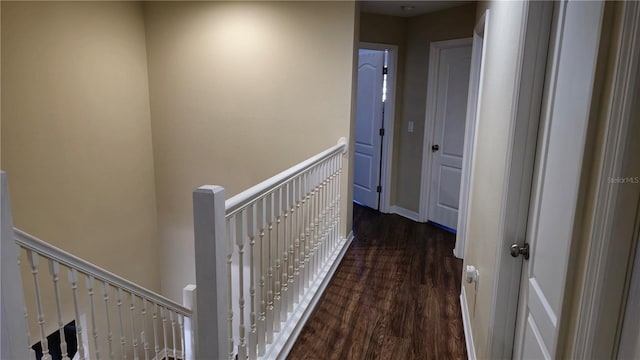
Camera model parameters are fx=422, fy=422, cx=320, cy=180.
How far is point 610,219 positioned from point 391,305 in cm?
235

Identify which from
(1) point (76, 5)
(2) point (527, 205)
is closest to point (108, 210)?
(1) point (76, 5)

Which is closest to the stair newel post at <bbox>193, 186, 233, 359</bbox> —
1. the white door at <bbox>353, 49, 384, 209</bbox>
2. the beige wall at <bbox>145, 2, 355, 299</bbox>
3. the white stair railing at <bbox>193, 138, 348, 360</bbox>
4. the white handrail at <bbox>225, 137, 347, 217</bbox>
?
the white stair railing at <bbox>193, 138, 348, 360</bbox>

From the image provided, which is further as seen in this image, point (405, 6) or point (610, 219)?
point (405, 6)

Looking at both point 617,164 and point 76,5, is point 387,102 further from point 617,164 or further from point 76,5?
point 617,164

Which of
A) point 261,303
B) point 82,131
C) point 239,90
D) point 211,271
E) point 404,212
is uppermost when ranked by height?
point 239,90

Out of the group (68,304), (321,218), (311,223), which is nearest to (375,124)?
(321,218)

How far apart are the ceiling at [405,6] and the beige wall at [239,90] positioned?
28.1 inches

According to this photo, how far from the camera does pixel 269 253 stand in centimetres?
226

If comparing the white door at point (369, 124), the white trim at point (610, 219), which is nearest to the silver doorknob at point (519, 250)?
the white trim at point (610, 219)

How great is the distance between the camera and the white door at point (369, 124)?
5.09m

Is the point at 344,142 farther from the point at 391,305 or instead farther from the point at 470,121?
the point at 391,305

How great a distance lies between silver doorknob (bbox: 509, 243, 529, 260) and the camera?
1.55 metres

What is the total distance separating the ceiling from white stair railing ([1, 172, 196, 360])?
10.3 feet

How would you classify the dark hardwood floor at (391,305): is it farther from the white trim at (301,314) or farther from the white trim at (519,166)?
the white trim at (519,166)
